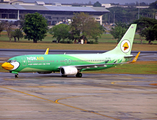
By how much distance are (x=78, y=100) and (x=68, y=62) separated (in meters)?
20.9

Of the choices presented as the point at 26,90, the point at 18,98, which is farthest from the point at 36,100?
the point at 26,90

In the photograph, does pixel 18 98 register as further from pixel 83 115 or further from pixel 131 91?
pixel 131 91

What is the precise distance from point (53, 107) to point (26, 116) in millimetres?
4133

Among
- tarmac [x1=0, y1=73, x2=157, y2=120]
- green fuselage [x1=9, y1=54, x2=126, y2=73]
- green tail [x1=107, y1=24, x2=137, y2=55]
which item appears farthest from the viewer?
green tail [x1=107, y1=24, x2=137, y2=55]

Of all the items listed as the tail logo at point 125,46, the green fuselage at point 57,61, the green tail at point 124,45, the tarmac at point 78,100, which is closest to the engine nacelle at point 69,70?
the green fuselage at point 57,61

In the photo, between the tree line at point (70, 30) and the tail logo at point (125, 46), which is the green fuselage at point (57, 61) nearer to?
the tail logo at point (125, 46)

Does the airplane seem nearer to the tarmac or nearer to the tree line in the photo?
the tarmac

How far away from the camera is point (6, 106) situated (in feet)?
93.4

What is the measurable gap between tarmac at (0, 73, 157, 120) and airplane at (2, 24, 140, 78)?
4.34 metres

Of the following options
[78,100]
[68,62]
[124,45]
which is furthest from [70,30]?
[78,100]

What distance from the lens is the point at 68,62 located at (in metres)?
52.6

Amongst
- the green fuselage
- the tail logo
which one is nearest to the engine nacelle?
the green fuselage

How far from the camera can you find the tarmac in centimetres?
2561

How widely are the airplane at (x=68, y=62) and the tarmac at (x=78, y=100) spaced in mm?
4338
